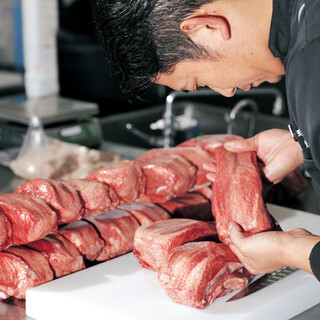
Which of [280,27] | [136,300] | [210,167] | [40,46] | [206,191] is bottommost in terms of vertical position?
[136,300]

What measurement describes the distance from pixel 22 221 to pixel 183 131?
2.44 meters

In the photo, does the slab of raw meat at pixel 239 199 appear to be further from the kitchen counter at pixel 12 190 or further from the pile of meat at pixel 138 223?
the kitchen counter at pixel 12 190

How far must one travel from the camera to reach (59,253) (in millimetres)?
1779

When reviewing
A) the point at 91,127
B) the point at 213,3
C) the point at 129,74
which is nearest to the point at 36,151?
the point at 91,127

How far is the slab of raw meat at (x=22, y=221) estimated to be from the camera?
1.67 meters

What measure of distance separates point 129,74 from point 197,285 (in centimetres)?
59

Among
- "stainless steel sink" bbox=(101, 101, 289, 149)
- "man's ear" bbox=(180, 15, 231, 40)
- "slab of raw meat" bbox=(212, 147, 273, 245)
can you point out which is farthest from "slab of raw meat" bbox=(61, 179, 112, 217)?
"stainless steel sink" bbox=(101, 101, 289, 149)

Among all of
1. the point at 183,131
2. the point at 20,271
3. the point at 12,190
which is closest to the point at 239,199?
the point at 20,271

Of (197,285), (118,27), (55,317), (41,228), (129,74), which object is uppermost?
(118,27)

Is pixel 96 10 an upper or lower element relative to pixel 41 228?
upper

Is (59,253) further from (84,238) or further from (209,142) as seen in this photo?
(209,142)

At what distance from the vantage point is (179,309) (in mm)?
1633

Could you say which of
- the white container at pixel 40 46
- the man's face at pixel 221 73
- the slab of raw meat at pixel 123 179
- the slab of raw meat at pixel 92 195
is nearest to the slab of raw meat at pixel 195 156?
the slab of raw meat at pixel 123 179

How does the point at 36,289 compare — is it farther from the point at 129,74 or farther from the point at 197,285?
the point at 129,74
